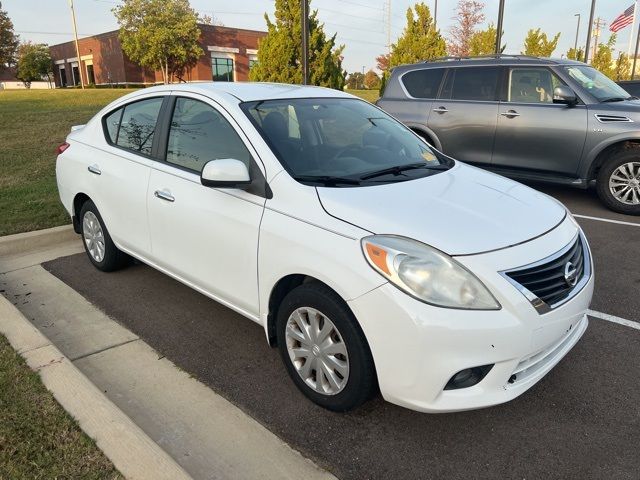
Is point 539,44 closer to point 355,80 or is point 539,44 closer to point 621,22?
point 621,22

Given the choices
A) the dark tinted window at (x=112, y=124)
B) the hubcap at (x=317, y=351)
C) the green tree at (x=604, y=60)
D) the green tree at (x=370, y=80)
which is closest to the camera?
the hubcap at (x=317, y=351)

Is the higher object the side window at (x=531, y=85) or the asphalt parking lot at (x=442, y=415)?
the side window at (x=531, y=85)

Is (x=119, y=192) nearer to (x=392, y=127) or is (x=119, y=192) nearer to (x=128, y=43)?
(x=392, y=127)

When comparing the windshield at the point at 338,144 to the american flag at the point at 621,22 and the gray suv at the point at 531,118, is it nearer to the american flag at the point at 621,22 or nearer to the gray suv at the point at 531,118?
the gray suv at the point at 531,118

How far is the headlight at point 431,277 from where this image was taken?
2.33 meters

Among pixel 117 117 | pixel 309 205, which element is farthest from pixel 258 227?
pixel 117 117

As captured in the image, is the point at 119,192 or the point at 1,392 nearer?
the point at 1,392

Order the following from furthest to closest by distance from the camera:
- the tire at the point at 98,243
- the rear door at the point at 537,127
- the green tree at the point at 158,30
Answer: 1. the green tree at the point at 158,30
2. the rear door at the point at 537,127
3. the tire at the point at 98,243

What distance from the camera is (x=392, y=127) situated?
399 cm

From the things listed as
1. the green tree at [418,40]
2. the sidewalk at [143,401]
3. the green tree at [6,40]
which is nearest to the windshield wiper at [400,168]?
the sidewalk at [143,401]

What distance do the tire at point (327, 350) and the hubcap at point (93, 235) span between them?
249 centimetres

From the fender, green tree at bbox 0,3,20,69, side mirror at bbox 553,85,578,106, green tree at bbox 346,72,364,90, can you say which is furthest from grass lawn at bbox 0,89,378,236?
green tree at bbox 346,72,364,90

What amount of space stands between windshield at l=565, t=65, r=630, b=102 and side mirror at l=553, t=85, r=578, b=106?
245 mm

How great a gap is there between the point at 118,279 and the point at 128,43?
42.3 metres
